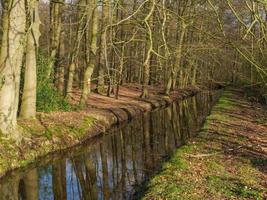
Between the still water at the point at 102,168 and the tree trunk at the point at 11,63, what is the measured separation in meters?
1.90

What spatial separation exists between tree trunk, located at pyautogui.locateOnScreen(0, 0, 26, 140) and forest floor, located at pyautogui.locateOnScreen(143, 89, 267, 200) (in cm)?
575

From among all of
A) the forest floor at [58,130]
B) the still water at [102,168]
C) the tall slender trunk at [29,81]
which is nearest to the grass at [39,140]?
the forest floor at [58,130]

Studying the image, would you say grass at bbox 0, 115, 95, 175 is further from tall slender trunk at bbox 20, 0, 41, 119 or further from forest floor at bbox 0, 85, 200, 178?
tall slender trunk at bbox 20, 0, 41, 119

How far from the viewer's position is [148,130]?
2564cm

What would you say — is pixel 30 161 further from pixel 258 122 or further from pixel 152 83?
pixel 152 83

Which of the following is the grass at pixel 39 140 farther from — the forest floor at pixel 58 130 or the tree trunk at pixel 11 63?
the tree trunk at pixel 11 63

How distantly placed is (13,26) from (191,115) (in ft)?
70.0

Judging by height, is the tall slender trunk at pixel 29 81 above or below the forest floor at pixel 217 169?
above

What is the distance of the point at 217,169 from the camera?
13766 mm

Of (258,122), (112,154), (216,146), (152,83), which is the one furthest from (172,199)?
(152,83)

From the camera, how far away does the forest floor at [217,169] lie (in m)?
11.4

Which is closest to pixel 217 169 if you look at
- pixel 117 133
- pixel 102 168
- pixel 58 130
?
pixel 102 168

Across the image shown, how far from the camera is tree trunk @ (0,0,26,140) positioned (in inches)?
585

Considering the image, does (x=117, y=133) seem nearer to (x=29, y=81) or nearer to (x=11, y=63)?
(x=29, y=81)
